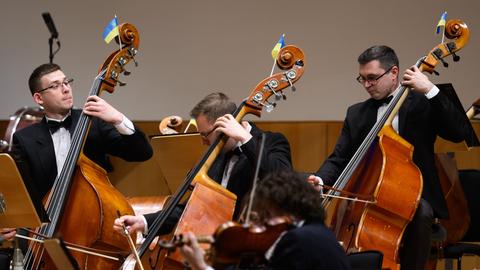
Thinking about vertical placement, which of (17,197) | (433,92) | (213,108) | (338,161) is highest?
(433,92)

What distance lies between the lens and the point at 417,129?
387 centimetres

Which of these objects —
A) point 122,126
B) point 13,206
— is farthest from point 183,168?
point 13,206

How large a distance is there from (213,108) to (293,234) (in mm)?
1369

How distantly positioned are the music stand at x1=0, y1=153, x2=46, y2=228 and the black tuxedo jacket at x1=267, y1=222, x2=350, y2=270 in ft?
4.12

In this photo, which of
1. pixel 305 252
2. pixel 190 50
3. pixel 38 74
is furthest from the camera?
pixel 190 50

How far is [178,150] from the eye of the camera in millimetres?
4129

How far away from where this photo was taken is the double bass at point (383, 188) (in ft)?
11.4

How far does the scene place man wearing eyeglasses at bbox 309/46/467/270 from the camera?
11.9ft

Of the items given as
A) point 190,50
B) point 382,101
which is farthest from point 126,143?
point 190,50

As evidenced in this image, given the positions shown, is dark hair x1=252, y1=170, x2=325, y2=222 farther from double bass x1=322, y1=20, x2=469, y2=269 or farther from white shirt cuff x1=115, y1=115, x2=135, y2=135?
white shirt cuff x1=115, y1=115, x2=135, y2=135

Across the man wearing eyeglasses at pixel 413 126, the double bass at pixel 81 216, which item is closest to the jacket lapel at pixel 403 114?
the man wearing eyeglasses at pixel 413 126

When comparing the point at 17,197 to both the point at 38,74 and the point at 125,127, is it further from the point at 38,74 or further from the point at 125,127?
the point at 38,74

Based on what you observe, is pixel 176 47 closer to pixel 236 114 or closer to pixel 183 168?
pixel 183 168

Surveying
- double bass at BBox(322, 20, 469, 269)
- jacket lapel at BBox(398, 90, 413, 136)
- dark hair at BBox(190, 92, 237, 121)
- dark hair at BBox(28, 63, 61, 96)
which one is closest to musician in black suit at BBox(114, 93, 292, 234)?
dark hair at BBox(190, 92, 237, 121)
